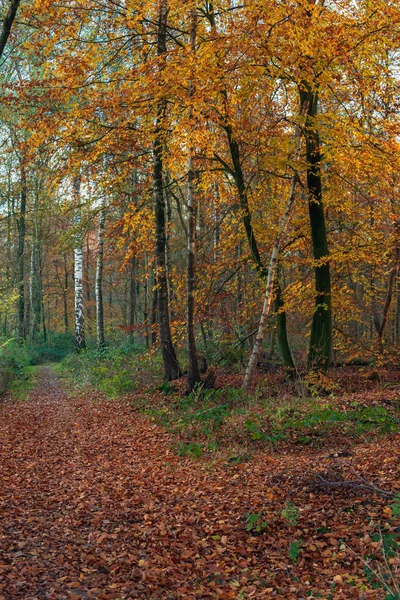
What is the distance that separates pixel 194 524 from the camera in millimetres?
5383

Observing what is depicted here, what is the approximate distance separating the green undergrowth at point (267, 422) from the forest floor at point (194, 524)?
0.30 m

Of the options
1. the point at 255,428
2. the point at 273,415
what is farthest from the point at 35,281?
the point at 255,428

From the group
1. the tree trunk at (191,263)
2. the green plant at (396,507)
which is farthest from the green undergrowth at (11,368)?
the green plant at (396,507)

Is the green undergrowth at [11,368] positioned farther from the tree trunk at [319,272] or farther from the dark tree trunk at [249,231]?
the tree trunk at [319,272]

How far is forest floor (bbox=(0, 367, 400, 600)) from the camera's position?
406 centimetres

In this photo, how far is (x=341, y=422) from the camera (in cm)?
803

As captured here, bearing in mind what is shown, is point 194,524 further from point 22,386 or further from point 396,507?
point 22,386

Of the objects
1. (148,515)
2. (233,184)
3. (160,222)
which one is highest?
(233,184)

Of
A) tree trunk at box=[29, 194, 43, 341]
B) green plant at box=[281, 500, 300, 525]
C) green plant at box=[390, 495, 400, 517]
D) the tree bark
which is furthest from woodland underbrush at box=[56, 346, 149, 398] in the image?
green plant at box=[390, 495, 400, 517]

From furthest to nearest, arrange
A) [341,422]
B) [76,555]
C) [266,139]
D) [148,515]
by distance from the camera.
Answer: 1. [266,139]
2. [341,422]
3. [148,515]
4. [76,555]

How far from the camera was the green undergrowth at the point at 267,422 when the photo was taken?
7766 millimetres

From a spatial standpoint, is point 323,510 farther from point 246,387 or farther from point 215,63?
point 215,63

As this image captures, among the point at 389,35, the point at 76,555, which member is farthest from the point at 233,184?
the point at 76,555

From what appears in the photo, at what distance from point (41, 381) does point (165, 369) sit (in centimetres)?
666
